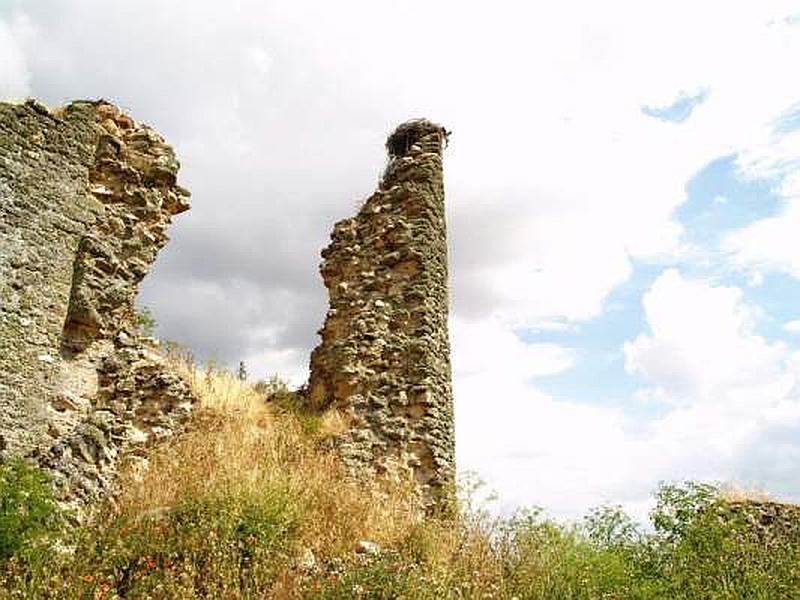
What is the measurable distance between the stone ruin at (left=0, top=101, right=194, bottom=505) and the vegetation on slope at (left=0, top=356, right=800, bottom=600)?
61 centimetres

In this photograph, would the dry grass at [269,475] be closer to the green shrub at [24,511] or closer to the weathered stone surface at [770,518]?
the green shrub at [24,511]

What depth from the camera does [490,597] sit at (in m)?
6.65

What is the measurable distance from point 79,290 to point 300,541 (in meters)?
3.90

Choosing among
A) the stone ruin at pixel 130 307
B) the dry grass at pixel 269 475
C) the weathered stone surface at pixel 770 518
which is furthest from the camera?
the weathered stone surface at pixel 770 518

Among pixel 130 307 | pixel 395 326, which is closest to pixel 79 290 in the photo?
pixel 130 307

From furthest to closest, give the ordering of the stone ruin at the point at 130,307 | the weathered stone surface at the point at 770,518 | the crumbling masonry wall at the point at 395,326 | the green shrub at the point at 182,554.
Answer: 1. the weathered stone surface at the point at 770,518
2. the crumbling masonry wall at the point at 395,326
3. the stone ruin at the point at 130,307
4. the green shrub at the point at 182,554

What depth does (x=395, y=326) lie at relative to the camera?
11.3 m

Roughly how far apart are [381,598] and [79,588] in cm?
234

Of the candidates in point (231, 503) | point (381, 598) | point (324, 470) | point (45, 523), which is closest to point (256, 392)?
point (324, 470)

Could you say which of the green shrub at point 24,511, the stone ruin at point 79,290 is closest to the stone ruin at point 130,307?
the stone ruin at point 79,290

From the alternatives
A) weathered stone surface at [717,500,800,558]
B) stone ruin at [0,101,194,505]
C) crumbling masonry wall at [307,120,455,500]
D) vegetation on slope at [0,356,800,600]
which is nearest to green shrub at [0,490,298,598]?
vegetation on slope at [0,356,800,600]

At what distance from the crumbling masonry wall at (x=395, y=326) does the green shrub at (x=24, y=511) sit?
4287mm

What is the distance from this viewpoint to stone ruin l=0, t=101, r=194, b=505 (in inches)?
313

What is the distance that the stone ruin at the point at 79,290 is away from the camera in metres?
7.94
